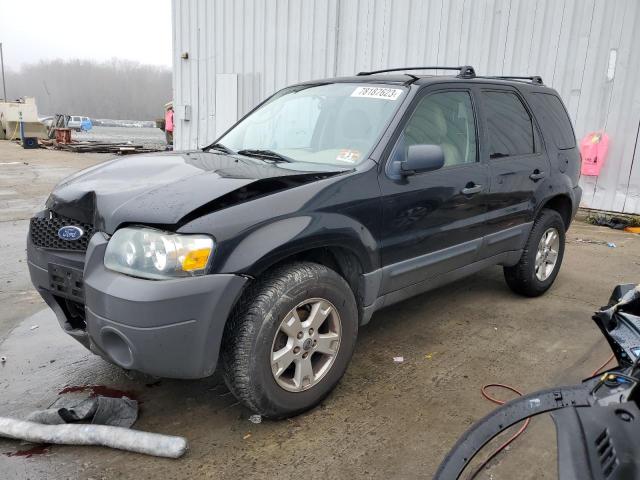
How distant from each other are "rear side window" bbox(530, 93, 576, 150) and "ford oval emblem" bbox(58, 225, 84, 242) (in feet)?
12.1

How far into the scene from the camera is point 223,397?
2.96 m

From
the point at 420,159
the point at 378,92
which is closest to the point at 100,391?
the point at 420,159

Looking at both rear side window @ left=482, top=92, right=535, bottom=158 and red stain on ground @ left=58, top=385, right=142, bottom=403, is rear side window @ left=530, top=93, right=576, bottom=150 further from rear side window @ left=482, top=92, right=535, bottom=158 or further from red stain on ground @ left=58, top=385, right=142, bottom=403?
red stain on ground @ left=58, top=385, right=142, bottom=403

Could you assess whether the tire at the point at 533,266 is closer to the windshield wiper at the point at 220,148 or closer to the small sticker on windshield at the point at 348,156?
the small sticker on windshield at the point at 348,156

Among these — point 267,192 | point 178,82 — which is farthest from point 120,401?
point 178,82

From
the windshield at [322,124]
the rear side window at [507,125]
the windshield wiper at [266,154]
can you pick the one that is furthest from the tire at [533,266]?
the windshield wiper at [266,154]

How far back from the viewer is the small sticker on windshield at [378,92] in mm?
3354

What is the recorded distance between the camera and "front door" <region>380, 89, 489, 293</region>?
10.1ft

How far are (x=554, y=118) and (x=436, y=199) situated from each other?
6.84 feet

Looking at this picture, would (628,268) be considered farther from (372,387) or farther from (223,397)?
(223,397)

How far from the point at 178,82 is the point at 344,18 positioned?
5138 mm

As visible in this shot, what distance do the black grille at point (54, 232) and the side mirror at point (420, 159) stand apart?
1.74m

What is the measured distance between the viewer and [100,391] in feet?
9.83

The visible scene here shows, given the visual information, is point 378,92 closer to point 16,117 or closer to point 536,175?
point 536,175
